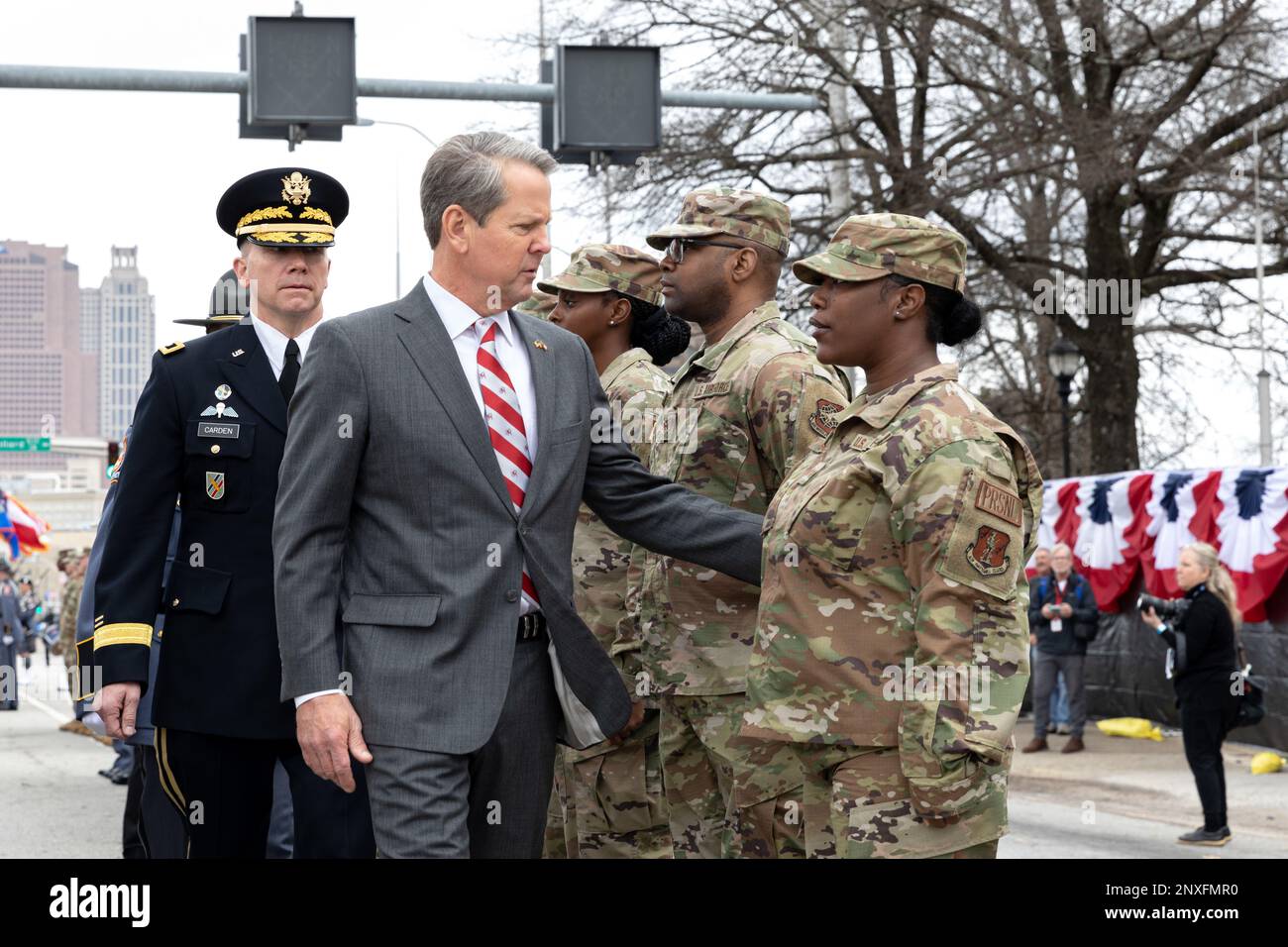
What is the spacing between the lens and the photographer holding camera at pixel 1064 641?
16547 millimetres

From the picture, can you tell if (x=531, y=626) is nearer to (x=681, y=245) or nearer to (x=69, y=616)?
(x=681, y=245)

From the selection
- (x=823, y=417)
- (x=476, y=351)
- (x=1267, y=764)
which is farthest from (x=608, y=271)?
(x=1267, y=764)

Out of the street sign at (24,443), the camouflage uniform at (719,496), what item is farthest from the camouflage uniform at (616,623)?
the street sign at (24,443)

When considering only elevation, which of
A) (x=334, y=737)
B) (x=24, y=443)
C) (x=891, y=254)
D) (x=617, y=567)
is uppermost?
(x=24, y=443)

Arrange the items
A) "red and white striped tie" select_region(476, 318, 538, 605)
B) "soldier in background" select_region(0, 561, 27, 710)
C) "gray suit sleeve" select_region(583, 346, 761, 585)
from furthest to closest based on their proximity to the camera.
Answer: "soldier in background" select_region(0, 561, 27, 710)
"gray suit sleeve" select_region(583, 346, 761, 585)
"red and white striped tie" select_region(476, 318, 538, 605)

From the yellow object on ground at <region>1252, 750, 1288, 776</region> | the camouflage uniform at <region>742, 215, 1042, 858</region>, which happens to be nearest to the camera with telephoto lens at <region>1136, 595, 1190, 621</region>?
the yellow object on ground at <region>1252, 750, 1288, 776</region>

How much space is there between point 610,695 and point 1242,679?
8.50 m

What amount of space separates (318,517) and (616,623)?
1.92m

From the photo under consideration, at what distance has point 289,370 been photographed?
14.7ft

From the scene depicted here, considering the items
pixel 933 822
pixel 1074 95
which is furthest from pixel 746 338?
pixel 1074 95

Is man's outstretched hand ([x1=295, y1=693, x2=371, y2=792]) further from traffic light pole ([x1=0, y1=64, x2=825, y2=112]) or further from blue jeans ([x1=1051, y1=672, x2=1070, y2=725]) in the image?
blue jeans ([x1=1051, y1=672, x2=1070, y2=725])

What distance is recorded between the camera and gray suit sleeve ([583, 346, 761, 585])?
411cm

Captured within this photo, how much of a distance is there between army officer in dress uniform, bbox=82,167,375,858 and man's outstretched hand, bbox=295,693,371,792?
67 centimetres
